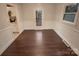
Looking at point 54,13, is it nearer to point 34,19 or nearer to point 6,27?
point 34,19

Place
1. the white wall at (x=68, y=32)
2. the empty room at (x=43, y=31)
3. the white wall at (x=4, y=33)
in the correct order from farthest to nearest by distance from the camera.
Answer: the white wall at (x=4, y=33)
the white wall at (x=68, y=32)
the empty room at (x=43, y=31)

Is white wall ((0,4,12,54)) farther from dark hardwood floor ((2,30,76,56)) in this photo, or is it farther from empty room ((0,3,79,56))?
dark hardwood floor ((2,30,76,56))

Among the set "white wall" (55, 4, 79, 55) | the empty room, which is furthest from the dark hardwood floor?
"white wall" (55, 4, 79, 55)

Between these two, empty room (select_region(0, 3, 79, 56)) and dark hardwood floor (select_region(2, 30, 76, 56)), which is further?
dark hardwood floor (select_region(2, 30, 76, 56))

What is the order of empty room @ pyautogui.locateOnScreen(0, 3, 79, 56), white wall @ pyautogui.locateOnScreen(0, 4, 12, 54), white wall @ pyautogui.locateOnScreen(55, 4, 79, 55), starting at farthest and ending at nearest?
white wall @ pyautogui.locateOnScreen(0, 4, 12, 54) < white wall @ pyautogui.locateOnScreen(55, 4, 79, 55) < empty room @ pyautogui.locateOnScreen(0, 3, 79, 56)

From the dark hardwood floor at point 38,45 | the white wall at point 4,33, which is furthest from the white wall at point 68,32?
the white wall at point 4,33

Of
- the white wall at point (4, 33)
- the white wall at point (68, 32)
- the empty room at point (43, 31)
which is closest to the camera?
the empty room at point (43, 31)

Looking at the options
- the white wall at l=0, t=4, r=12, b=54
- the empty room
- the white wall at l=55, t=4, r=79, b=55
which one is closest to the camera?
the empty room

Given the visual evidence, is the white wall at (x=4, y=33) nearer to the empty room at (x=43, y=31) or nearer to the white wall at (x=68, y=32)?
the empty room at (x=43, y=31)

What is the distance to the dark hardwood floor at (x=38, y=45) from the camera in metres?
1.45

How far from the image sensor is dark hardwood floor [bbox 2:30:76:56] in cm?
145

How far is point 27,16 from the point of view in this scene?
1.21 metres

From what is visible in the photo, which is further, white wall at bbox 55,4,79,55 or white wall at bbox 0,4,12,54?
white wall at bbox 0,4,12,54

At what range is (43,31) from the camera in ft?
4.48
